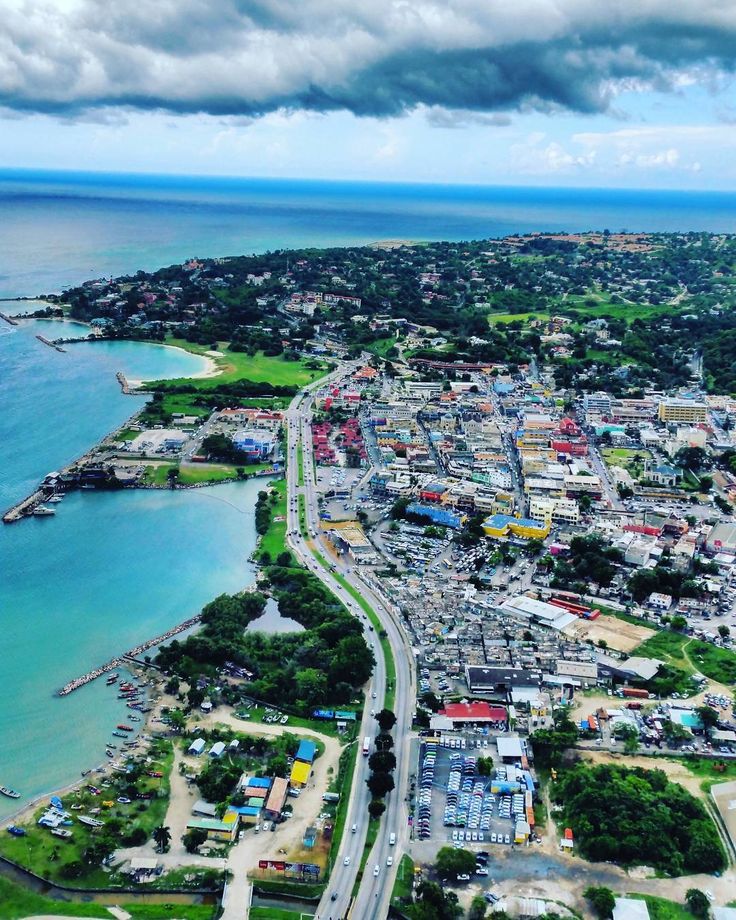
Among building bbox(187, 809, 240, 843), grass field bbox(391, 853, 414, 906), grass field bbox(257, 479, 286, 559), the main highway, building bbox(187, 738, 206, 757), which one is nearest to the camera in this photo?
grass field bbox(391, 853, 414, 906)

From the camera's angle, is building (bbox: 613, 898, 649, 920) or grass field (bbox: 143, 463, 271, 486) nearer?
building (bbox: 613, 898, 649, 920)

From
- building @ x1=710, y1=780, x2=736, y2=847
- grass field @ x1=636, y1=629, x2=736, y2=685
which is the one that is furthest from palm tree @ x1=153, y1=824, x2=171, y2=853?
grass field @ x1=636, y1=629, x2=736, y2=685

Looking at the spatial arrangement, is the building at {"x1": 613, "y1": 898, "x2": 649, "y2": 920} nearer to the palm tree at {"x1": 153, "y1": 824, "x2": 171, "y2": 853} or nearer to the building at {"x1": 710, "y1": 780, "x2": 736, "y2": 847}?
the building at {"x1": 710, "y1": 780, "x2": 736, "y2": 847}

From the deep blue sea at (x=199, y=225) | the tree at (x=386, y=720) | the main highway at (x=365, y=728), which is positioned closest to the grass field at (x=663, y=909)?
the main highway at (x=365, y=728)

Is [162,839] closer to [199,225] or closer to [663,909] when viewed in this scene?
[663,909]

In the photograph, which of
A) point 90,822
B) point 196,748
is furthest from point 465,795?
point 90,822
